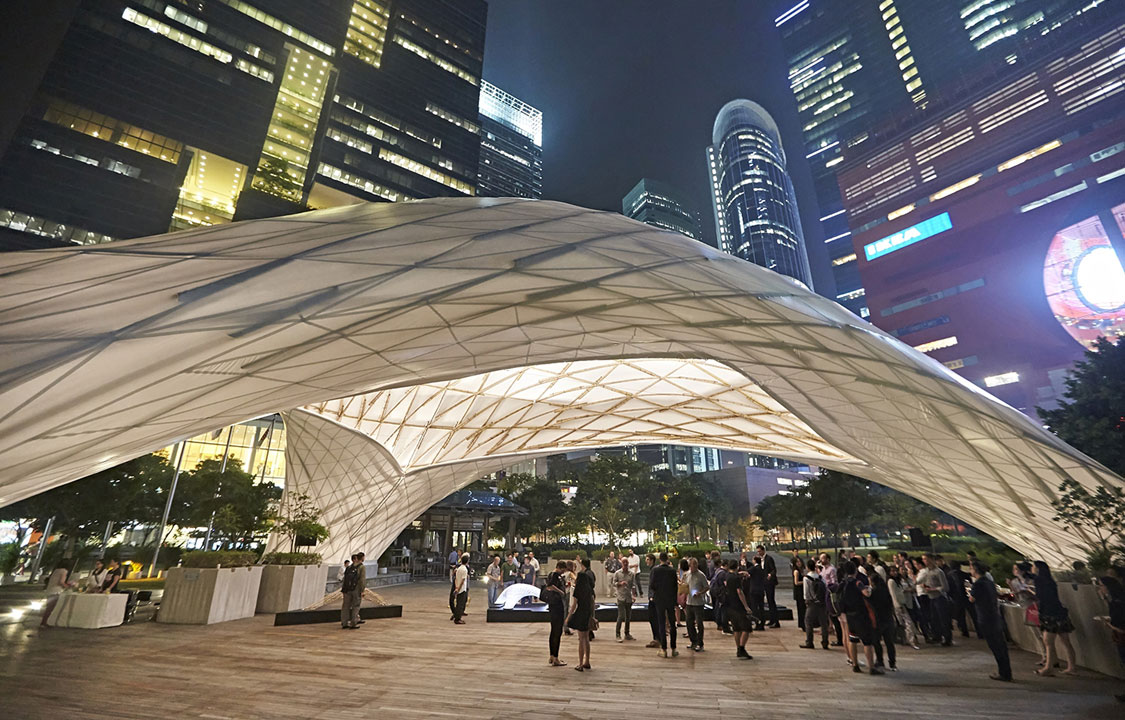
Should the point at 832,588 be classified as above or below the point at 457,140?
below

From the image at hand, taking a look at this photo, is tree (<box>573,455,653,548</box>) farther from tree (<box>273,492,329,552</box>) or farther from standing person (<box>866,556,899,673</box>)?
standing person (<box>866,556,899,673</box>)

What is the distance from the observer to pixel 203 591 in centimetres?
1488

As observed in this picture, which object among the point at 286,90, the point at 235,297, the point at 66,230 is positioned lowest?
the point at 235,297

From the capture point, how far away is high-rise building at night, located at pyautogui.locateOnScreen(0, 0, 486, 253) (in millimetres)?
63750

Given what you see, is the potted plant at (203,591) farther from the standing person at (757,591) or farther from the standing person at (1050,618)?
the standing person at (1050,618)

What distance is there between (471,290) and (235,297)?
149 inches

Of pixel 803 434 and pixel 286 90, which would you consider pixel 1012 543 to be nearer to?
pixel 803 434

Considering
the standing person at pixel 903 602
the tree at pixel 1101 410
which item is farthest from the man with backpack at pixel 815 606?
the tree at pixel 1101 410

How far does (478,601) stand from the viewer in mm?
23188

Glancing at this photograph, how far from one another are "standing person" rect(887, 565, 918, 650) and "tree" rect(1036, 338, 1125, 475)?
2316 cm

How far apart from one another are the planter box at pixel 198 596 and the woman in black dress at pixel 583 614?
11.9 meters

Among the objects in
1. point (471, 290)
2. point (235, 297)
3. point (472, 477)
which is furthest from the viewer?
point (472, 477)

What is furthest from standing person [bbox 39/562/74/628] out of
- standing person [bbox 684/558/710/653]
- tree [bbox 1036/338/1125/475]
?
tree [bbox 1036/338/1125/475]

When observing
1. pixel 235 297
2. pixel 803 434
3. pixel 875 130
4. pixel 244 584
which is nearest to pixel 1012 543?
pixel 803 434
